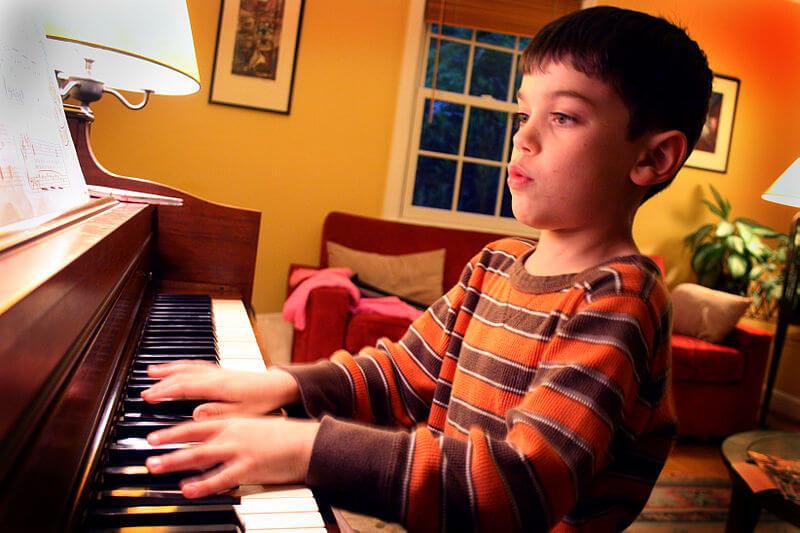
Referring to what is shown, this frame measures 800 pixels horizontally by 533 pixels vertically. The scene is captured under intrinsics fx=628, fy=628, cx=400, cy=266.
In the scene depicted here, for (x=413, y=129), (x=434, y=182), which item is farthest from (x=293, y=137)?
(x=434, y=182)

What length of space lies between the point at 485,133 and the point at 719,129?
1923 millimetres

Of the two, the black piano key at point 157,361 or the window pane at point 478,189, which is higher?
the window pane at point 478,189

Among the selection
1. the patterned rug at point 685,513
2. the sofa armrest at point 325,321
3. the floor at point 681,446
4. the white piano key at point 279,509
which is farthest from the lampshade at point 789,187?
the white piano key at point 279,509

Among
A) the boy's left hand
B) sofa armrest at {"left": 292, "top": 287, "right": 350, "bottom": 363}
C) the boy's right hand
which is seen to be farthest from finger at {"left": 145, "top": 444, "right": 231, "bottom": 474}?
sofa armrest at {"left": 292, "top": 287, "right": 350, "bottom": 363}

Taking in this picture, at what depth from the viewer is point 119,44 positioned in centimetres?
130

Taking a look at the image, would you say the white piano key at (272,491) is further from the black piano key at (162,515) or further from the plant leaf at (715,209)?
the plant leaf at (715,209)

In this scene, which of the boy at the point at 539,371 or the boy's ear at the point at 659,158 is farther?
the boy's ear at the point at 659,158

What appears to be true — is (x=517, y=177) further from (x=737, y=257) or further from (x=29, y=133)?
(x=737, y=257)

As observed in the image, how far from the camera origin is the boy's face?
837 millimetres

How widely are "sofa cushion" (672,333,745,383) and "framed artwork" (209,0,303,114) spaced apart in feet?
9.43

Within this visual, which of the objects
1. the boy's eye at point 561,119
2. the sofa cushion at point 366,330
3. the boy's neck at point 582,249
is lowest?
the sofa cushion at point 366,330

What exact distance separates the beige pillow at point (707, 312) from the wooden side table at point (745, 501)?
5.48ft

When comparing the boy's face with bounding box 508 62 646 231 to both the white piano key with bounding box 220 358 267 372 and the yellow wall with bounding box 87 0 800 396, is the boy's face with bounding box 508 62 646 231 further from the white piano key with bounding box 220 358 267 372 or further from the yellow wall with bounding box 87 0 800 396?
the yellow wall with bounding box 87 0 800 396

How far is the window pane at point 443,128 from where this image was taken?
449 centimetres
